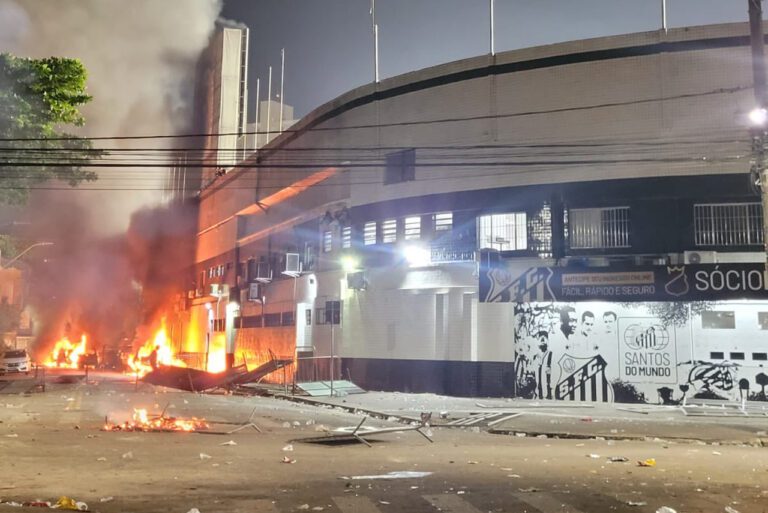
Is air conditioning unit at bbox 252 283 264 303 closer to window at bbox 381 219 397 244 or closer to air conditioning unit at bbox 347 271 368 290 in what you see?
air conditioning unit at bbox 347 271 368 290

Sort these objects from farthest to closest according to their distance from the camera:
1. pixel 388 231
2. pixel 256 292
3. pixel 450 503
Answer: pixel 256 292, pixel 388 231, pixel 450 503

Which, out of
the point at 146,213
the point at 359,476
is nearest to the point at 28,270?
the point at 146,213

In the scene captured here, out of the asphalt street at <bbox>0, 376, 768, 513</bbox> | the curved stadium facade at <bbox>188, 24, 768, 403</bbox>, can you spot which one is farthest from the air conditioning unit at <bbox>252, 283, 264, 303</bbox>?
the asphalt street at <bbox>0, 376, 768, 513</bbox>

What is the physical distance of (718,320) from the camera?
1881 cm

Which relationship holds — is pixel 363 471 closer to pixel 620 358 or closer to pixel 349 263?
pixel 620 358

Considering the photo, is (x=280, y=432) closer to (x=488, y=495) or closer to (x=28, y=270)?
(x=488, y=495)

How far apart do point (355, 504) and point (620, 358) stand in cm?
1474

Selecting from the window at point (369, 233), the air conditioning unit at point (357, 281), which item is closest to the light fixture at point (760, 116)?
the window at point (369, 233)

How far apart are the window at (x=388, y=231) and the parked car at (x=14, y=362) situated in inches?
966

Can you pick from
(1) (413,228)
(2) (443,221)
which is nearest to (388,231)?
(1) (413,228)

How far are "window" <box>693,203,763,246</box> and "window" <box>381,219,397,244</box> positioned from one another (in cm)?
982

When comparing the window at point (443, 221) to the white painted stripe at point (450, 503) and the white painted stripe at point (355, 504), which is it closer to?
the white painted stripe at point (450, 503)

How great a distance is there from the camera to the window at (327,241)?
89.2 ft

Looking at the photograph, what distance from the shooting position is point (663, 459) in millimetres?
10234
